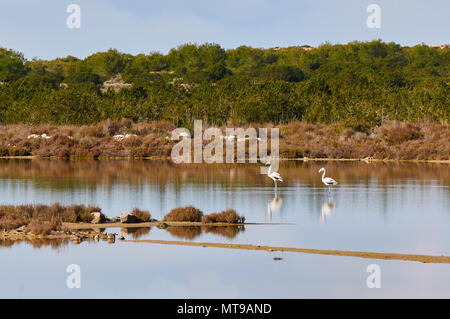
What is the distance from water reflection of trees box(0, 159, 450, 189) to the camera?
3216 centimetres

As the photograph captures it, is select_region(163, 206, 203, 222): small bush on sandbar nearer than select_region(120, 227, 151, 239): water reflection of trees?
No

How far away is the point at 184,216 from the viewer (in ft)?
63.3

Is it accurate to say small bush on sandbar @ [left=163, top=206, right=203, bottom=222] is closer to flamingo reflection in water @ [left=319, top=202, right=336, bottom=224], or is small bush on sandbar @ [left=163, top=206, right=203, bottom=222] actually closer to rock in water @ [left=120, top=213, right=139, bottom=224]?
rock in water @ [left=120, top=213, right=139, bottom=224]

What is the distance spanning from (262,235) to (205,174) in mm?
19771

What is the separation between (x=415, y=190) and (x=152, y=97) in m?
47.3

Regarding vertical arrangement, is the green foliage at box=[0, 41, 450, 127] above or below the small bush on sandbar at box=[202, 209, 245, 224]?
above

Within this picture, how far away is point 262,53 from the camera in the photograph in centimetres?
13062

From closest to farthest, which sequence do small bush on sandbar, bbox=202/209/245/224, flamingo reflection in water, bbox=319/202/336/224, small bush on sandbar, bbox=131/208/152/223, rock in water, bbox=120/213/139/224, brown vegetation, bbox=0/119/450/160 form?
rock in water, bbox=120/213/139/224
small bush on sandbar, bbox=202/209/245/224
small bush on sandbar, bbox=131/208/152/223
flamingo reflection in water, bbox=319/202/336/224
brown vegetation, bbox=0/119/450/160

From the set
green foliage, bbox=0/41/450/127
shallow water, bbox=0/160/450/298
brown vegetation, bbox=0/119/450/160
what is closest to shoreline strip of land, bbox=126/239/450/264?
shallow water, bbox=0/160/450/298

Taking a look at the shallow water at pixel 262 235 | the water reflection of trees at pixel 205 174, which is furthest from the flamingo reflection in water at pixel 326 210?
the water reflection of trees at pixel 205 174

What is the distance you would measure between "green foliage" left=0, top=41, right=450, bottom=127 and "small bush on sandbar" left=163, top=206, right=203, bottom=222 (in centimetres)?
4001

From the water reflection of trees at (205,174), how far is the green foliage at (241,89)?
17.4 m

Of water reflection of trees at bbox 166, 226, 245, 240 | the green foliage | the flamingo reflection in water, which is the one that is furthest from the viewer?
the green foliage
